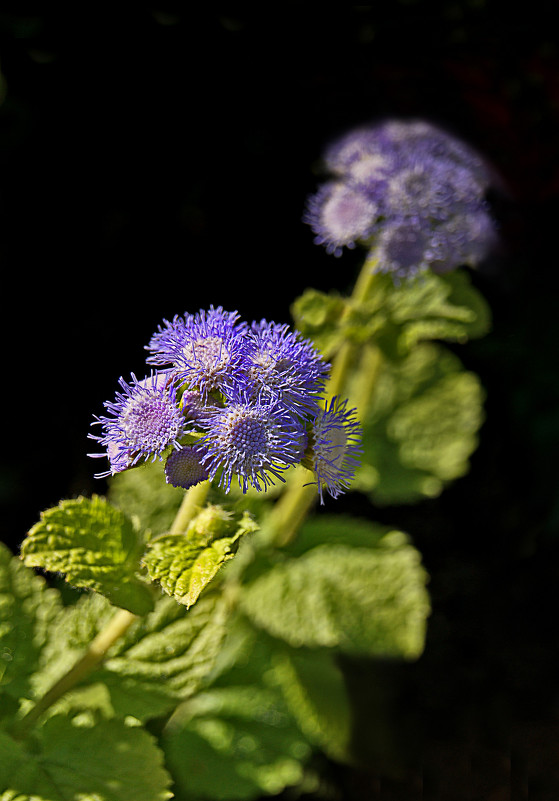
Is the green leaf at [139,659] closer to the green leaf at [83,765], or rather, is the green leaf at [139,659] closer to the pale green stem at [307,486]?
the green leaf at [83,765]

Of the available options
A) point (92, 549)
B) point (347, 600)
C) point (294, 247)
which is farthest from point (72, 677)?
point (294, 247)

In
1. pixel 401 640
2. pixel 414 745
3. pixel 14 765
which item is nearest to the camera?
pixel 14 765

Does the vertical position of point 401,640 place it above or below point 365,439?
below

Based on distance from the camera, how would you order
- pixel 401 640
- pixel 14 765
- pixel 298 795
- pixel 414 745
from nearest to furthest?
pixel 14 765
pixel 401 640
pixel 298 795
pixel 414 745

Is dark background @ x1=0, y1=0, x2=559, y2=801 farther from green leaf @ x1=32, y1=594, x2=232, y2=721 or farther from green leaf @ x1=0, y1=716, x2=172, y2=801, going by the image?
green leaf @ x1=0, y1=716, x2=172, y2=801

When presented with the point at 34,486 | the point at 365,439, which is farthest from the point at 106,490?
the point at 365,439

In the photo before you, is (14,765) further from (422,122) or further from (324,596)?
(422,122)

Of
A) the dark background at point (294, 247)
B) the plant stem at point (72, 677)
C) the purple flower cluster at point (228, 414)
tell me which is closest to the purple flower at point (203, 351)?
the purple flower cluster at point (228, 414)
